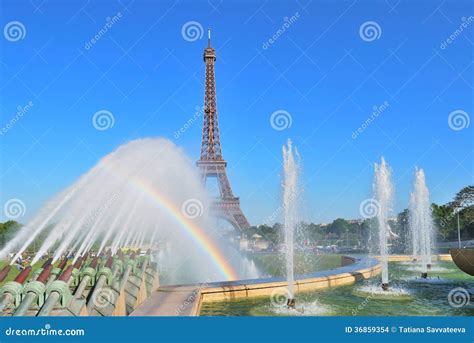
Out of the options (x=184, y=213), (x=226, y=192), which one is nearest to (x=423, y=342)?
(x=184, y=213)

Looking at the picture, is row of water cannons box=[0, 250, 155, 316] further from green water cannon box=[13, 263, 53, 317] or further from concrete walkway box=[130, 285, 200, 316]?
concrete walkway box=[130, 285, 200, 316]

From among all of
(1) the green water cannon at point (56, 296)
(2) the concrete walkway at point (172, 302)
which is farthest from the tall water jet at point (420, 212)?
(1) the green water cannon at point (56, 296)

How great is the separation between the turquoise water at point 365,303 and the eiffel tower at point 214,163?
44892mm

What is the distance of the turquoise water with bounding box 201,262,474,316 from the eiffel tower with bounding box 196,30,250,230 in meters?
44.9

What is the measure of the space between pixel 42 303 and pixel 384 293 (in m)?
10.2

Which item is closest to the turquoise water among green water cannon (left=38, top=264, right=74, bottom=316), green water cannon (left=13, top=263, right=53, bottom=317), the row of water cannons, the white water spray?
the row of water cannons

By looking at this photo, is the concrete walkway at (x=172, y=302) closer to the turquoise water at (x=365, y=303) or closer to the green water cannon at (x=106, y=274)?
the turquoise water at (x=365, y=303)

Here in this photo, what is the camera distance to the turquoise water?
12.3 meters

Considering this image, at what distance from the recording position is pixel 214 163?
6812 centimetres

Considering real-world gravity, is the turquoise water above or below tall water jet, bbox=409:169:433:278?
below

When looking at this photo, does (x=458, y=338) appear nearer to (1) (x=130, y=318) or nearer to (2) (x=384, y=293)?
(2) (x=384, y=293)

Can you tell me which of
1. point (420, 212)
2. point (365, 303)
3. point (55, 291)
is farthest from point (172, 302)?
point (420, 212)

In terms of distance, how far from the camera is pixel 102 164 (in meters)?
20.2

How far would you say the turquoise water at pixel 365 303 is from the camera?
485 inches
